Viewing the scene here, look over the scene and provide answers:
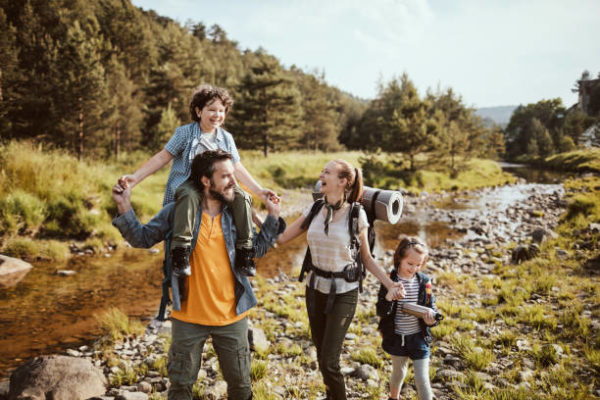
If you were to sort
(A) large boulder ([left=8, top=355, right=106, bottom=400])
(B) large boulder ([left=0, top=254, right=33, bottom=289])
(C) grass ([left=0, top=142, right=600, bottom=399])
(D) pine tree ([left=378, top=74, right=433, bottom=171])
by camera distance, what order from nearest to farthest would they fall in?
(A) large boulder ([left=8, top=355, right=106, bottom=400])
(C) grass ([left=0, top=142, right=600, bottom=399])
(B) large boulder ([left=0, top=254, right=33, bottom=289])
(D) pine tree ([left=378, top=74, right=433, bottom=171])

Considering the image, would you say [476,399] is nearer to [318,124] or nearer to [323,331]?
[323,331]

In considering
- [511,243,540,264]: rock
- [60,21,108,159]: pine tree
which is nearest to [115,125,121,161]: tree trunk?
[60,21,108,159]: pine tree

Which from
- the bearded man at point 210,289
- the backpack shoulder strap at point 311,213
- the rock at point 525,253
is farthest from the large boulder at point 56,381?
the rock at point 525,253

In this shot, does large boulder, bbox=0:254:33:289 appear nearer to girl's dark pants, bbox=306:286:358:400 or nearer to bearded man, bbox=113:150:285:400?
bearded man, bbox=113:150:285:400

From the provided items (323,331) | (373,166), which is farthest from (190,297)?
(373,166)

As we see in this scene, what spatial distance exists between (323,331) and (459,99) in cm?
5405

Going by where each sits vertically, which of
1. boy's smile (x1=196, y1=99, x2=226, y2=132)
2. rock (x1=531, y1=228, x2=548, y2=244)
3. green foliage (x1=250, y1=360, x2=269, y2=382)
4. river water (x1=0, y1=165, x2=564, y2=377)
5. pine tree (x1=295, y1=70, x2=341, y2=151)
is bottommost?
river water (x1=0, y1=165, x2=564, y2=377)

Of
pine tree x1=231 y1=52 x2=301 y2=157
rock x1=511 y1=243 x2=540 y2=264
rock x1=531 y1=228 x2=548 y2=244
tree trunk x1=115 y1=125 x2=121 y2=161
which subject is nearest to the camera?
rock x1=511 y1=243 x2=540 y2=264

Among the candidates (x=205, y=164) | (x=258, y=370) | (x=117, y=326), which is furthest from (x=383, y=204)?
(x=117, y=326)

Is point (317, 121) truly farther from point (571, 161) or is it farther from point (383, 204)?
point (383, 204)

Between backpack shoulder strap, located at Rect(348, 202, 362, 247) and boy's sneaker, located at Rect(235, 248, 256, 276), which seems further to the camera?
backpack shoulder strap, located at Rect(348, 202, 362, 247)

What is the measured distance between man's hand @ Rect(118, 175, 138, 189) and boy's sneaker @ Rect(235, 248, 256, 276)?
37.3 inches

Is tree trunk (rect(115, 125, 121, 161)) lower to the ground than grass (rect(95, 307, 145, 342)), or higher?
higher

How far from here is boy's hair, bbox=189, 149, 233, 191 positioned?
103 inches
